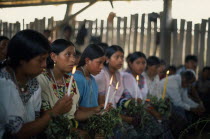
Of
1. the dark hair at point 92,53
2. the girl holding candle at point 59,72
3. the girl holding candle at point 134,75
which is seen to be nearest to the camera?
the girl holding candle at point 59,72

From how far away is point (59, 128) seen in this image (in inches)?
105

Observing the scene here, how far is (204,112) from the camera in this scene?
25.6ft

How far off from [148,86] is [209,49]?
3.61m

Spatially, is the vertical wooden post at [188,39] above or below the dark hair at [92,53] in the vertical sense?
above

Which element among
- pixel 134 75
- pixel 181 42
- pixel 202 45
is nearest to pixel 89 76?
pixel 134 75

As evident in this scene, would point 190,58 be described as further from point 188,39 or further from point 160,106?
point 160,106

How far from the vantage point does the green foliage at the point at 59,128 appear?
2.64 m

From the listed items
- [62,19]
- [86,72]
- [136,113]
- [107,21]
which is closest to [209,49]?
[107,21]

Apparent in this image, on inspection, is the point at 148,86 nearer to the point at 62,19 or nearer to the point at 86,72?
the point at 86,72

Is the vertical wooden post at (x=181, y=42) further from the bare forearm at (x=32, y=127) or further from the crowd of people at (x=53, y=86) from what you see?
the bare forearm at (x=32, y=127)

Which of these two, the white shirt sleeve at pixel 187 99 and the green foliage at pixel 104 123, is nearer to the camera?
the green foliage at pixel 104 123

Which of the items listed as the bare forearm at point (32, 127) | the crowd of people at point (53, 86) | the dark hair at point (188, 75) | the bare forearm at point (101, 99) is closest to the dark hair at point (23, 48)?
the crowd of people at point (53, 86)

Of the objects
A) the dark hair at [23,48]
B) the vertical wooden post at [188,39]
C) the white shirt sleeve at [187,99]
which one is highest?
the vertical wooden post at [188,39]

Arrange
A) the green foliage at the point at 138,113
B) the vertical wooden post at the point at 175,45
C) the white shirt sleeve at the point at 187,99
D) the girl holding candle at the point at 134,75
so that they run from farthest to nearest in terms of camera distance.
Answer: the vertical wooden post at the point at 175,45
the white shirt sleeve at the point at 187,99
the girl holding candle at the point at 134,75
the green foliage at the point at 138,113
